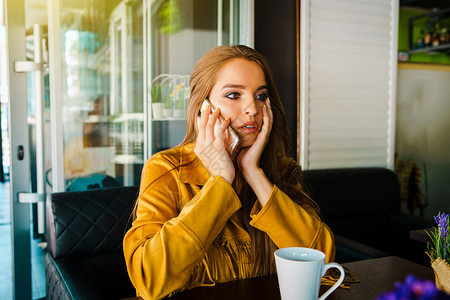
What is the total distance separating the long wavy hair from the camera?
1.16 metres

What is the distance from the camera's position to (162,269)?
91 centimetres

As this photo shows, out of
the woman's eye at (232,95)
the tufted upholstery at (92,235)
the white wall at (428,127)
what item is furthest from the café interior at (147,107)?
the woman's eye at (232,95)

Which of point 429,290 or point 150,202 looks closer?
point 429,290

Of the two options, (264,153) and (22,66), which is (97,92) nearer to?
(22,66)

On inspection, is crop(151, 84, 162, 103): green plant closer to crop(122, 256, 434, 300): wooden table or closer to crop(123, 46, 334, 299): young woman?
crop(123, 46, 334, 299): young woman

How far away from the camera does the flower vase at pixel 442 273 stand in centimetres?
72

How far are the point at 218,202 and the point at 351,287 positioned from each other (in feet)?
1.19

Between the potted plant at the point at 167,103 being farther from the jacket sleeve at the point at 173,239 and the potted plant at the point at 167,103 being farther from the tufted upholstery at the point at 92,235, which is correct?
the jacket sleeve at the point at 173,239

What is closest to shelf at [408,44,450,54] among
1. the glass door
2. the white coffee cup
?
the glass door

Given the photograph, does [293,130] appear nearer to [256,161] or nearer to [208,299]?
[256,161]

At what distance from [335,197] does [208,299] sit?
6.47 ft

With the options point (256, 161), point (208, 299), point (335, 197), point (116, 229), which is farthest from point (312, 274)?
point (335, 197)

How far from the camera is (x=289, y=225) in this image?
1.12 metres

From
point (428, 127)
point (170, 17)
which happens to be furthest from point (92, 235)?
point (428, 127)
